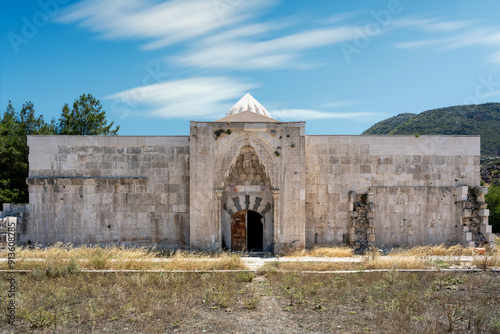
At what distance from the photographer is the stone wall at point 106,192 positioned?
55.7ft

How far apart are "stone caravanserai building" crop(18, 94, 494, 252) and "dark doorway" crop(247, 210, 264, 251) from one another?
10.1 inches

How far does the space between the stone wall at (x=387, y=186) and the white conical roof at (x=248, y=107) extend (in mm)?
3949

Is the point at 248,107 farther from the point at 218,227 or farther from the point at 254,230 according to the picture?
the point at 218,227

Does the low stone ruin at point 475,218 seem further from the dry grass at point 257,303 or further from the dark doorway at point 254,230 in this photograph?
the dark doorway at point 254,230

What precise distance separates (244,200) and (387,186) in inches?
235

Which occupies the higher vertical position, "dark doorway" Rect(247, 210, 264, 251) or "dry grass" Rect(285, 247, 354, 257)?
"dark doorway" Rect(247, 210, 264, 251)

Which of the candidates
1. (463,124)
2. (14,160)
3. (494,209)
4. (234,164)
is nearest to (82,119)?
(14,160)

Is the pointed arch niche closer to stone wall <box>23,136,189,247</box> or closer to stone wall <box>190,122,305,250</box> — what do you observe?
stone wall <box>190,122,305,250</box>

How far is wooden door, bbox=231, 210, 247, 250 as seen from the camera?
1723 cm

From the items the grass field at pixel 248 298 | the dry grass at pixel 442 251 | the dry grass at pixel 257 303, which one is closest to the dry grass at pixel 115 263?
the grass field at pixel 248 298

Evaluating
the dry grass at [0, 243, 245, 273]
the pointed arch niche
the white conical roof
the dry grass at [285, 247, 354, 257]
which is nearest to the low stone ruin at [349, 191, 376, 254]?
the dry grass at [285, 247, 354, 257]

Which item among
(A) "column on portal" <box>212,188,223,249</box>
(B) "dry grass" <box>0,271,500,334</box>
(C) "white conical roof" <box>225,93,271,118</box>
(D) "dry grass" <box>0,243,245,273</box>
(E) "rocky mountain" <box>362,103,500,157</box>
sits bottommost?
(B) "dry grass" <box>0,271,500,334</box>

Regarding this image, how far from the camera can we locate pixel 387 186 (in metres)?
17.4

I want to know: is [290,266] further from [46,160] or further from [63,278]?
[46,160]
